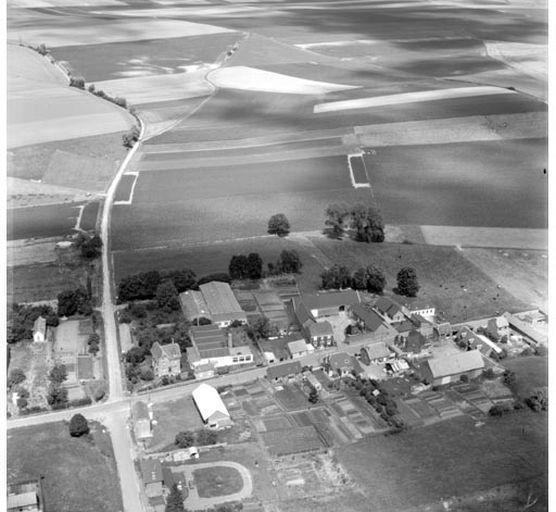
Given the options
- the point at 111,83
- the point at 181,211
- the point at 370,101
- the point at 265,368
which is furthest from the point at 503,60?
the point at 265,368

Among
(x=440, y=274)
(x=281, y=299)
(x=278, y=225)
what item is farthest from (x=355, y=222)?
(x=281, y=299)

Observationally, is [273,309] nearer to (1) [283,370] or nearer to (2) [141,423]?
(1) [283,370]

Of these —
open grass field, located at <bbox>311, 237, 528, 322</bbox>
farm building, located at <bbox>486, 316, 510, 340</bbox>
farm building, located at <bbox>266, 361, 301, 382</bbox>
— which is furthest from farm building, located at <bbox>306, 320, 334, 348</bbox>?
farm building, located at <bbox>486, 316, 510, 340</bbox>

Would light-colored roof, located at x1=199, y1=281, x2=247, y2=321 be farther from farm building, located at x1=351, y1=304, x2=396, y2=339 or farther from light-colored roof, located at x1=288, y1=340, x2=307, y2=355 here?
farm building, located at x1=351, y1=304, x2=396, y2=339

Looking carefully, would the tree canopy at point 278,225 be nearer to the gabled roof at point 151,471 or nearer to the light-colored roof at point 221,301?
the light-colored roof at point 221,301

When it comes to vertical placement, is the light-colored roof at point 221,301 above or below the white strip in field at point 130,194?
below

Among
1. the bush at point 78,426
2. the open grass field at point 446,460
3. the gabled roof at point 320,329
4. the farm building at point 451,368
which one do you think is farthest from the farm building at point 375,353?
the bush at point 78,426
